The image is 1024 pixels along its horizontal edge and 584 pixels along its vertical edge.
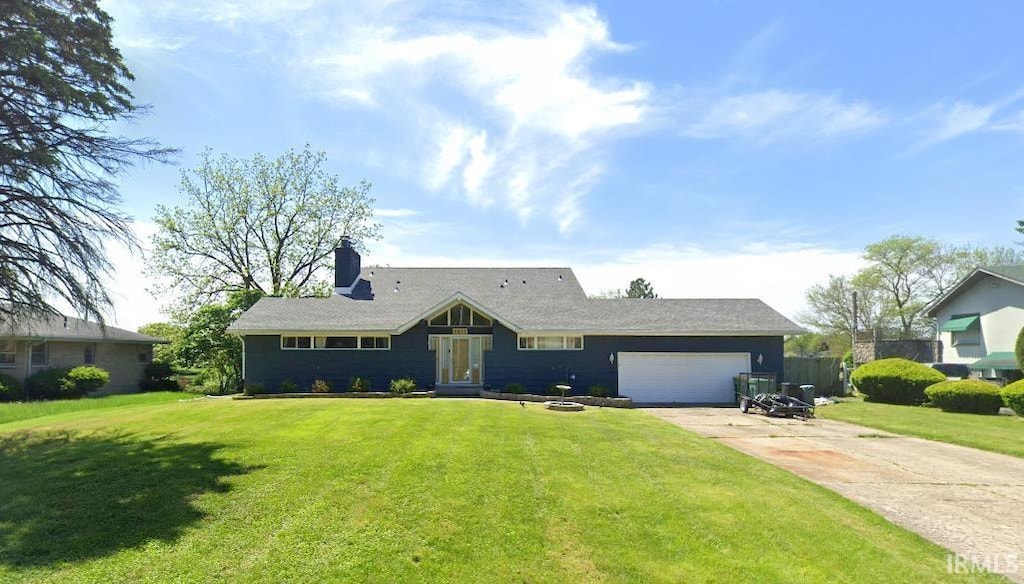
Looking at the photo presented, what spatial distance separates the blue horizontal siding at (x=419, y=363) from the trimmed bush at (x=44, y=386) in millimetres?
10410

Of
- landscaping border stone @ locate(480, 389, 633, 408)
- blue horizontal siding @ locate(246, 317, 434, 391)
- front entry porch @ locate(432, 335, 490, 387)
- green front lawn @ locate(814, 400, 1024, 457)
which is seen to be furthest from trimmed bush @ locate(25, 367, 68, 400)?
green front lawn @ locate(814, 400, 1024, 457)

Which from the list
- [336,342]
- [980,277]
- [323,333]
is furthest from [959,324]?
[323,333]

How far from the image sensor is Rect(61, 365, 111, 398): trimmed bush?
25.1m

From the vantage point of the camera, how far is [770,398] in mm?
18641

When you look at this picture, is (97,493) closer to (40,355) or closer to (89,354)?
(40,355)

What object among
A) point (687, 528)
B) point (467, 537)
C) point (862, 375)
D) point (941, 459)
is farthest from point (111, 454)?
point (862, 375)

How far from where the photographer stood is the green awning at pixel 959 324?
27203 mm

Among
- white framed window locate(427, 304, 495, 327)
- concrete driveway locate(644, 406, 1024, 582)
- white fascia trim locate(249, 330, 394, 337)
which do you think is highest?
white framed window locate(427, 304, 495, 327)

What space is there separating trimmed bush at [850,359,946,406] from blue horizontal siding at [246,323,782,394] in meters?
4.54

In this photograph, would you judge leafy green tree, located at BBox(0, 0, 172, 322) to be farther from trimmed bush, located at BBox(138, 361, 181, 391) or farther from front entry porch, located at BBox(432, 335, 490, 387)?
trimmed bush, located at BBox(138, 361, 181, 391)

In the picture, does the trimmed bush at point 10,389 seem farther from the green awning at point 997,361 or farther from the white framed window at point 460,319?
the green awning at point 997,361

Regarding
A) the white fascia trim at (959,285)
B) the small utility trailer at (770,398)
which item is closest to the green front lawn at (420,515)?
the small utility trailer at (770,398)

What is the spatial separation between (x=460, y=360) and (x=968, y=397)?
750 inches

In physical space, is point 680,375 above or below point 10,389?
above
